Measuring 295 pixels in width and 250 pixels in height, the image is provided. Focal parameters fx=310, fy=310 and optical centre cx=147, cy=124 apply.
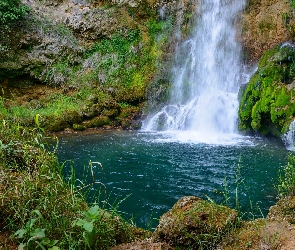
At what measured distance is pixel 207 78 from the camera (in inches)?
639

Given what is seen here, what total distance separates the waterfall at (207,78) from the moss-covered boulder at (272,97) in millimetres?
1040

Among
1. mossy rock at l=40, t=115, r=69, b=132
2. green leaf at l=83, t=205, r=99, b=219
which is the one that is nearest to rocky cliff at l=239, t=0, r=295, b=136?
mossy rock at l=40, t=115, r=69, b=132

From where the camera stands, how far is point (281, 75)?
12.4m

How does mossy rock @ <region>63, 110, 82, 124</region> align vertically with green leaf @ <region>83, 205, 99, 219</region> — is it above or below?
below

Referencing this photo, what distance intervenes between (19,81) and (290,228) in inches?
602

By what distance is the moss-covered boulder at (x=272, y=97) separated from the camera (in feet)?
37.6

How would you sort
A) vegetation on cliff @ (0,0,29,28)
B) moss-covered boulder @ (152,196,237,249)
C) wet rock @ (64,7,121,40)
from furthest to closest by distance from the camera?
wet rock @ (64,7,121,40), vegetation on cliff @ (0,0,29,28), moss-covered boulder @ (152,196,237,249)

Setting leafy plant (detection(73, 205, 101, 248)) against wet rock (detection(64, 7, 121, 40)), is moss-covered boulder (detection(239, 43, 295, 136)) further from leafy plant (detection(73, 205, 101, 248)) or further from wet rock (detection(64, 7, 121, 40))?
leafy plant (detection(73, 205, 101, 248))

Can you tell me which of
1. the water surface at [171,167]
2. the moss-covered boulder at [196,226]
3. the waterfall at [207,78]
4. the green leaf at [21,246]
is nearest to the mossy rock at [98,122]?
the water surface at [171,167]

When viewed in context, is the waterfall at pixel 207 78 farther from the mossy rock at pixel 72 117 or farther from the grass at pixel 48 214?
the grass at pixel 48 214

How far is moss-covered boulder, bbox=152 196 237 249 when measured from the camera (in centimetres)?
298

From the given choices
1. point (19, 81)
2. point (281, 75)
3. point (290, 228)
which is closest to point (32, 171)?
point (290, 228)

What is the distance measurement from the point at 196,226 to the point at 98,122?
1204 centimetres

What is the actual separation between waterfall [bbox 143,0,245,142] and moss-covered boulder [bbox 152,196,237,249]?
34.9 ft
